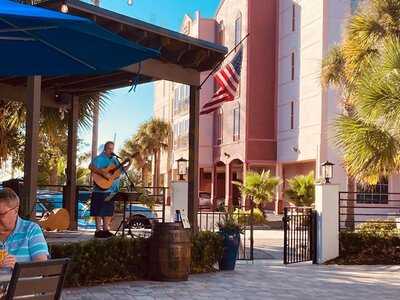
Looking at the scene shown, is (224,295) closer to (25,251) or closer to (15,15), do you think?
(25,251)

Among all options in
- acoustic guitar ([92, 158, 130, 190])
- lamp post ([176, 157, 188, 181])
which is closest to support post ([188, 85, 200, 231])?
lamp post ([176, 157, 188, 181])

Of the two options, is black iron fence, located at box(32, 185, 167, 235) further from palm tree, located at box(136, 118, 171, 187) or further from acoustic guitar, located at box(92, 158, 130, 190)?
palm tree, located at box(136, 118, 171, 187)

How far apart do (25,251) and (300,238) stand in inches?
399

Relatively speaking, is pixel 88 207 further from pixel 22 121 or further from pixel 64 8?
pixel 64 8

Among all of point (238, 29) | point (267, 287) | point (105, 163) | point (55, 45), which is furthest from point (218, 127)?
point (55, 45)

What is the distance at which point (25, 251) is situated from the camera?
423 cm

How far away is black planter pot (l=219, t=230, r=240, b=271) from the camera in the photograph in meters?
11.2

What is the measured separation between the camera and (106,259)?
9414 millimetres

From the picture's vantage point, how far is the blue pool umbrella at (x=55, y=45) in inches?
166

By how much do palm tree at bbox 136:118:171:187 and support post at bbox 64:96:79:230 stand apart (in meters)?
34.1

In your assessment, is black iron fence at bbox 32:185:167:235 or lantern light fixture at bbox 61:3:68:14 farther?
black iron fence at bbox 32:185:167:235

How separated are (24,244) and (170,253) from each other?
552 centimetres

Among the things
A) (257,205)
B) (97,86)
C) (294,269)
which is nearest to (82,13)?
(97,86)

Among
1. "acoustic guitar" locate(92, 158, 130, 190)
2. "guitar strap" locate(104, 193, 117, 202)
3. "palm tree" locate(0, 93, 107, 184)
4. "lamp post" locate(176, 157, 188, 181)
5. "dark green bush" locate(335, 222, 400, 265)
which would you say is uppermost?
"palm tree" locate(0, 93, 107, 184)
